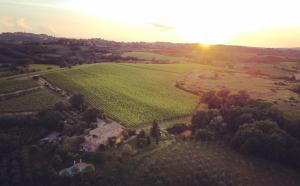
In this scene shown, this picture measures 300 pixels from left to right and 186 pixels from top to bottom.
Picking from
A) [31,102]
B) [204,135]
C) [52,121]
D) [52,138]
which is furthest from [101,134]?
[31,102]

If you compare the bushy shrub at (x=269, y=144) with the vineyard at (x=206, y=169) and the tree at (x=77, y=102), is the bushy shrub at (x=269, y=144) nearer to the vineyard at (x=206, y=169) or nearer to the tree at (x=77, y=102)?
the vineyard at (x=206, y=169)

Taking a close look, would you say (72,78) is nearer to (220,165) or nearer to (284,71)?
(220,165)

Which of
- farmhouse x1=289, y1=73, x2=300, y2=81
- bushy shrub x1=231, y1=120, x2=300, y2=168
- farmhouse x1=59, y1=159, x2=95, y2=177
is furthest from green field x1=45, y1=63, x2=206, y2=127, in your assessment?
farmhouse x1=289, y1=73, x2=300, y2=81

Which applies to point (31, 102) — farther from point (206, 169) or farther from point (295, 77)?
point (295, 77)

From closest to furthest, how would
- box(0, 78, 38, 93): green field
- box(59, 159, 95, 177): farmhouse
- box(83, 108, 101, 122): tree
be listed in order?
box(59, 159, 95, 177): farmhouse
box(83, 108, 101, 122): tree
box(0, 78, 38, 93): green field

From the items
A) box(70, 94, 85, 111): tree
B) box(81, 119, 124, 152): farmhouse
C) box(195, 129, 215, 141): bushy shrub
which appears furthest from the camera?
box(70, 94, 85, 111): tree

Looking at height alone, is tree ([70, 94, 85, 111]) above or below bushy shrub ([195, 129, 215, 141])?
above

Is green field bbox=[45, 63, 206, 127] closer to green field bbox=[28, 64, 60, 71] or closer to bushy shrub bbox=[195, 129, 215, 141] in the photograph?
green field bbox=[28, 64, 60, 71]
